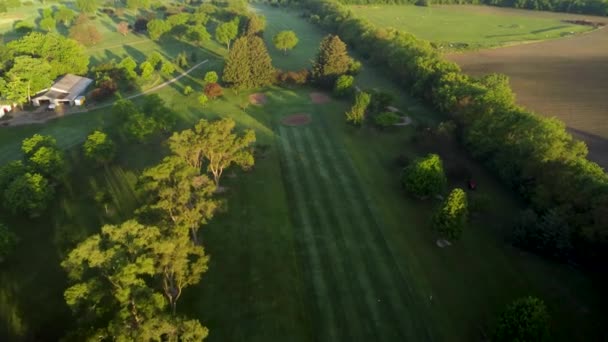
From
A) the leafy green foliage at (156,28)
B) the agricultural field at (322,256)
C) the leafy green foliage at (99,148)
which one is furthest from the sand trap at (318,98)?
the leafy green foliage at (156,28)

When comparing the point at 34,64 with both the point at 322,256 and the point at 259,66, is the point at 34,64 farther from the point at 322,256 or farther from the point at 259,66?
the point at 322,256

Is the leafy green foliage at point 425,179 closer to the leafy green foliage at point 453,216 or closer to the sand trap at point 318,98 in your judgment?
the leafy green foliage at point 453,216

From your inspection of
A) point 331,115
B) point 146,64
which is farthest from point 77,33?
point 331,115

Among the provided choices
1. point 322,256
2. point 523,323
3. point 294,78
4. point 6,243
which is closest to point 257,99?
point 294,78

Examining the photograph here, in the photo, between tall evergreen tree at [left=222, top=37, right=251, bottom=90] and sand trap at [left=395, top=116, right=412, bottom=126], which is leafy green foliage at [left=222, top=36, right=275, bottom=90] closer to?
tall evergreen tree at [left=222, top=37, right=251, bottom=90]

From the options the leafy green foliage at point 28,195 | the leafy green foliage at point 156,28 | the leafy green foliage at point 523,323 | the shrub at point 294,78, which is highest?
the leafy green foliage at point 156,28
